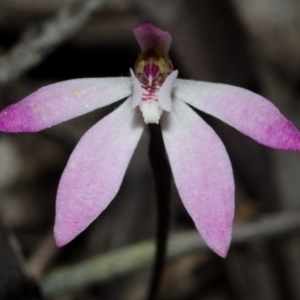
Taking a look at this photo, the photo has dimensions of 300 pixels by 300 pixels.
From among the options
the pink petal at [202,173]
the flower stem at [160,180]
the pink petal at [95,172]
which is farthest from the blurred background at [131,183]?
the pink petal at [202,173]

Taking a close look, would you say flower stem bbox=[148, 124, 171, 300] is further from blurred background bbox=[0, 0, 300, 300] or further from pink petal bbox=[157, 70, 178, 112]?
blurred background bbox=[0, 0, 300, 300]

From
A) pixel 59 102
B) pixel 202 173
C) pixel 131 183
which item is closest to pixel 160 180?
pixel 202 173

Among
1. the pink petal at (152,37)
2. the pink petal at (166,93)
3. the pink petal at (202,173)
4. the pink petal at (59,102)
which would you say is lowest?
the pink petal at (202,173)

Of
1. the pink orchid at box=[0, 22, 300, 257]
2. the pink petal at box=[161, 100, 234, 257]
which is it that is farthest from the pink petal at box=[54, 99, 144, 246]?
the pink petal at box=[161, 100, 234, 257]

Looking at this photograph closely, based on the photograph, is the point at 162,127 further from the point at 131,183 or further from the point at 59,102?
the point at 131,183

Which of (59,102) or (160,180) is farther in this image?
(160,180)

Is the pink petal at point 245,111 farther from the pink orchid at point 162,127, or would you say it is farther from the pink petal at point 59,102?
the pink petal at point 59,102

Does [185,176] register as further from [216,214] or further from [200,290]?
[200,290]
